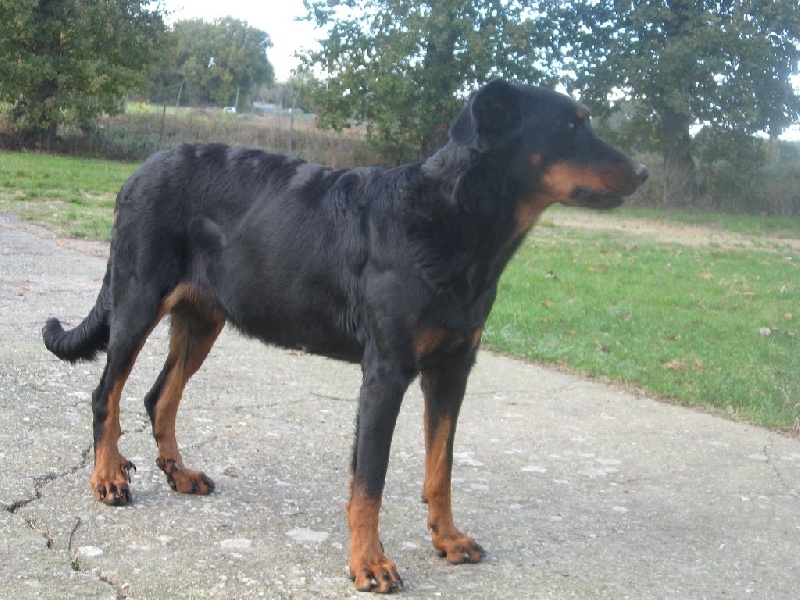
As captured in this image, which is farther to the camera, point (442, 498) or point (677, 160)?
point (677, 160)

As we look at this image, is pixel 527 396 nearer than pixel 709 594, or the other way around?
pixel 709 594

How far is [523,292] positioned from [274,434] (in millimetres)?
6178

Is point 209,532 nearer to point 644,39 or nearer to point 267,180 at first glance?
point 267,180

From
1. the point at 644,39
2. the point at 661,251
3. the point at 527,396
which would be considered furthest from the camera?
the point at 644,39

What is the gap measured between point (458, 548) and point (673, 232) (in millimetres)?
20828

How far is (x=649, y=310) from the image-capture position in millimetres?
10609

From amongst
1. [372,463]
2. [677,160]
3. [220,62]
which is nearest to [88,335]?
[372,463]

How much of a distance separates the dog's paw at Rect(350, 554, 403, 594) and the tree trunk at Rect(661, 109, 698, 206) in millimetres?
30302

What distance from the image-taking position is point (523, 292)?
36.8ft

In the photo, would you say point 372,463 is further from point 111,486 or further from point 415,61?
point 415,61

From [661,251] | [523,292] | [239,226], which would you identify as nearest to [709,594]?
[239,226]

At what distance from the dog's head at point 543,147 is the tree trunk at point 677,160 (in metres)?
29.5

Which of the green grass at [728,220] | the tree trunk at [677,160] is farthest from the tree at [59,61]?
the tree trunk at [677,160]

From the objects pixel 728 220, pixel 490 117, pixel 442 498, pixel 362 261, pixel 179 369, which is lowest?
pixel 442 498
